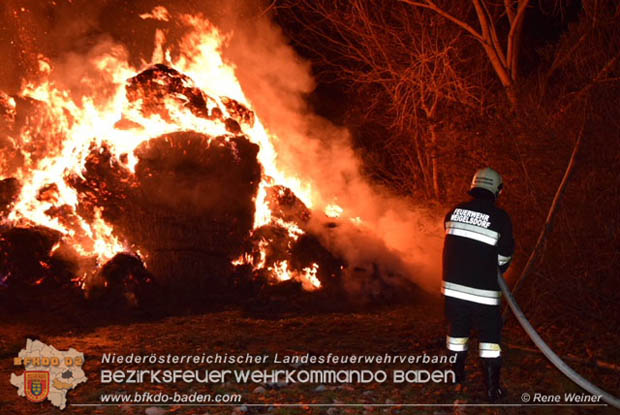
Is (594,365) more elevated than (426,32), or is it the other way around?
(426,32)

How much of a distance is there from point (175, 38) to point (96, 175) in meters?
2.91

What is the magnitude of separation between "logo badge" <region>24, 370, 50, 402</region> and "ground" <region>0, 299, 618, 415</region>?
8cm

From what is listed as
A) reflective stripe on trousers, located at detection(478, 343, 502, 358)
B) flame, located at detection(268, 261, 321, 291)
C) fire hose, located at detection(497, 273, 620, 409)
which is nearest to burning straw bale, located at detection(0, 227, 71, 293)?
flame, located at detection(268, 261, 321, 291)

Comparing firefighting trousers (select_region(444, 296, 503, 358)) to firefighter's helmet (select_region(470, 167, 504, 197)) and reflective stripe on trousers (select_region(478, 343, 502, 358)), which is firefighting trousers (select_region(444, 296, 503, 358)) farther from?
firefighter's helmet (select_region(470, 167, 504, 197))

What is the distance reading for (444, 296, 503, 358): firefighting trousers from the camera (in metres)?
4.21

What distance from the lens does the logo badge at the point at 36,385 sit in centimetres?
421

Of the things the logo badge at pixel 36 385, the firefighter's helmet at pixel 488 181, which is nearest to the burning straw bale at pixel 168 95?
the logo badge at pixel 36 385

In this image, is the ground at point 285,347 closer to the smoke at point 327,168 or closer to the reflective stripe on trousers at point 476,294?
the reflective stripe on trousers at point 476,294

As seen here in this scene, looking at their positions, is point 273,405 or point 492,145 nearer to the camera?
point 273,405

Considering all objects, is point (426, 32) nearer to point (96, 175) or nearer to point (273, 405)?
point (96, 175)

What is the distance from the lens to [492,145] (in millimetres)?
6480

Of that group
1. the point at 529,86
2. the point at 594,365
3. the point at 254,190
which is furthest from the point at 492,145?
the point at 254,190

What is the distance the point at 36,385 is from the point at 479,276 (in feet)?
13.4

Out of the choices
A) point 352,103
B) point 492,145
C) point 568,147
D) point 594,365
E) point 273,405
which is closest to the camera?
point 273,405
